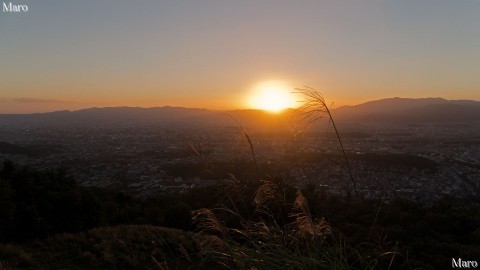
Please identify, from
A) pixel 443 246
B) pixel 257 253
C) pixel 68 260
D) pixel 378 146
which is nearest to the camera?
pixel 257 253

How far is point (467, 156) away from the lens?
63.8 meters

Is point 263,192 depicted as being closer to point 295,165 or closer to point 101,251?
point 101,251

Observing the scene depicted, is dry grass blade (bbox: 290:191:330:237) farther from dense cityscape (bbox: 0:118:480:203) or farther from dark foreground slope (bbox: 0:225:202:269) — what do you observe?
dense cityscape (bbox: 0:118:480:203)

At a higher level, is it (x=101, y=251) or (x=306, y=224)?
(x=306, y=224)

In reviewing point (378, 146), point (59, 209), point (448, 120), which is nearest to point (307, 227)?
point (59, 209)

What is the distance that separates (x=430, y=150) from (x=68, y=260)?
71.0 metres

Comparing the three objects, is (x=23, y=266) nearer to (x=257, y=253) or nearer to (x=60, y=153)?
(x=257, y=253)

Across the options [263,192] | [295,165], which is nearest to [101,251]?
[263,192]

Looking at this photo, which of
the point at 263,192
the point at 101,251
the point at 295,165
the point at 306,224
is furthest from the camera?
the point at 295,165

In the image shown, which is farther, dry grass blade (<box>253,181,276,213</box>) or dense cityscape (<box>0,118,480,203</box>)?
dense cityscape (<box>0,118,480,203</box>)

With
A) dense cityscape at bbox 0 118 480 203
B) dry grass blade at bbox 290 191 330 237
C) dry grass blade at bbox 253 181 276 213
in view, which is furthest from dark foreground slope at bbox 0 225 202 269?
dense cityscape at bbox 0 118 480 203

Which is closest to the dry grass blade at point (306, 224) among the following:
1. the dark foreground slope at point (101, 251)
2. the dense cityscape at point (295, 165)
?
the dark foreground slope at point (101, 251)

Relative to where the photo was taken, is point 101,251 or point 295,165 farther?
point 295,165

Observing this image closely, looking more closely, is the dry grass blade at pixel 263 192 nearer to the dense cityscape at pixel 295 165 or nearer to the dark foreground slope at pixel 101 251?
the dark foreground slope at pixel 101 251
